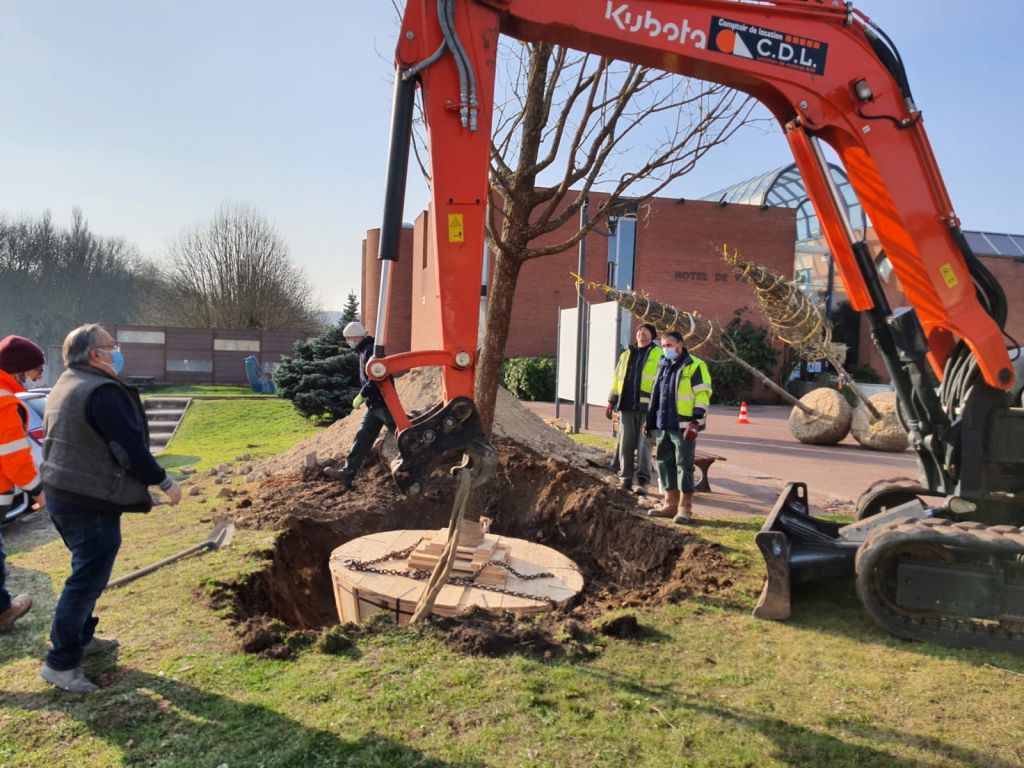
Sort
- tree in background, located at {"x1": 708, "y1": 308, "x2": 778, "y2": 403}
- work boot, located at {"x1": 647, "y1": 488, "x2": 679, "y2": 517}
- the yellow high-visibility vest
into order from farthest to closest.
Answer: tree in background, located at {"x1": 708, "y1": 308, "x2": 778, "y2": 403} → the yellow high-visibility vest → work boot, located at {"x1": 647, "y1": 488, "x2": 679, "y2": 517}

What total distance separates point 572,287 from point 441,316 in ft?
82.6

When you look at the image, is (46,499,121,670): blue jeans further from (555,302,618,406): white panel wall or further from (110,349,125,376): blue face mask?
(555,302,618,406): white panel wall

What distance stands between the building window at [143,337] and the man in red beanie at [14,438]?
24.9 metres

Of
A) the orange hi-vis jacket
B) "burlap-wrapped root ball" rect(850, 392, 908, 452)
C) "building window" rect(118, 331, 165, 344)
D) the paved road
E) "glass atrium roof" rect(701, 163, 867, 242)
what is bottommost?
the paved road

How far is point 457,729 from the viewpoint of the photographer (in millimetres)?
3090

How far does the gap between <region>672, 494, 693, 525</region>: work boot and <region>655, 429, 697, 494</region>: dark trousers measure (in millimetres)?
81

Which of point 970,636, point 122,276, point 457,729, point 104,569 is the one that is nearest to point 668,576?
point 970,636

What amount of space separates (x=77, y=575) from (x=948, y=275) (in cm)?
526

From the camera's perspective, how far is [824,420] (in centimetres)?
1412

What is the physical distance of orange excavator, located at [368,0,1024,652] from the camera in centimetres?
383

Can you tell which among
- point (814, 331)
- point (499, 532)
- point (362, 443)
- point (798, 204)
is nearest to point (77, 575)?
point (362, 443)

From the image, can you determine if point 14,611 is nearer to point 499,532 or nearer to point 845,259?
point 499,532

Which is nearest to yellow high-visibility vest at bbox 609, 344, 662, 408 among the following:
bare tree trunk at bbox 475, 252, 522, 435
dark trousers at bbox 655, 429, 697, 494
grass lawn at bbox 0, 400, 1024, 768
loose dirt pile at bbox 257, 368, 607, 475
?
dark trousers at bbox 655, 429, 697, 494

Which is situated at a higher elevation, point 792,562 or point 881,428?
point 881,428
